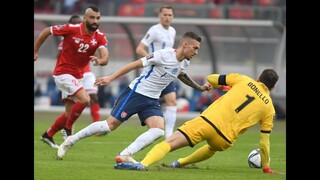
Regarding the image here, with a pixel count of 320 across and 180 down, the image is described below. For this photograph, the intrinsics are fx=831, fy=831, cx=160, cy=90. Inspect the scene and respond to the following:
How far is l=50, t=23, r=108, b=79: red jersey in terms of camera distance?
1318cm

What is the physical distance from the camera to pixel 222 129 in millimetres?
10055

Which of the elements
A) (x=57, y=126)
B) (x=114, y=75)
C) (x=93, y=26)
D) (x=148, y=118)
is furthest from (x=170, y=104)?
(x=114, y=75)

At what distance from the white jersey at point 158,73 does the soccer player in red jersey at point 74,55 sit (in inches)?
68.7

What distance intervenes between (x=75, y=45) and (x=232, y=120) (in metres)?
4.11

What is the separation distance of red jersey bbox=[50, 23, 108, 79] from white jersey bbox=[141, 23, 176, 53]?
87.3 inches

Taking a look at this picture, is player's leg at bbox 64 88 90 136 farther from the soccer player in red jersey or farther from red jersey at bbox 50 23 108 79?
red jersey at bbox 50 23 108 79

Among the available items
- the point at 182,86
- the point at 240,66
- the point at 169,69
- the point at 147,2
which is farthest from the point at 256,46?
the point at 169,69

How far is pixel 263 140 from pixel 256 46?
1452 cm

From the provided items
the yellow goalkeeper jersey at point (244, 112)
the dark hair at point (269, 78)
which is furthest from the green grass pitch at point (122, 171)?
the dark hair at point (269, 78)

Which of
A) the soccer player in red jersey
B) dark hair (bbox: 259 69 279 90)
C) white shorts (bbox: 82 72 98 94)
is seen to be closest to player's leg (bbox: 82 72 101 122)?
white shorts (bbox: 82 72 98 94)
